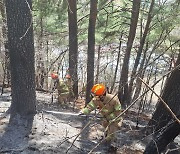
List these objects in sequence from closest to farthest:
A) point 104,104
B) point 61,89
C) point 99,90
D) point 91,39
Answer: point 99,90
point 104,104
point 91,39
point 61,89

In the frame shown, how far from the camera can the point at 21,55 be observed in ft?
22.5

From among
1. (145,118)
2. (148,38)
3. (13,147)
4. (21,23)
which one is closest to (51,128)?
(13,147)

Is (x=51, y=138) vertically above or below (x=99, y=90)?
below

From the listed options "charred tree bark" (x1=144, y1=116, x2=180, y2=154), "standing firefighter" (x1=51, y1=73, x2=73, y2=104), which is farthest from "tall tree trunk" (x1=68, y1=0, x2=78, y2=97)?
"charred tree bark" (x1=144, y1=116, x2=180, y2=154)

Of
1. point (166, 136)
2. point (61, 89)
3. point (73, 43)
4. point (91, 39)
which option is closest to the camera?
point (166, 136)

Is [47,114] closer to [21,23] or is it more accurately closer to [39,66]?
[21,23]

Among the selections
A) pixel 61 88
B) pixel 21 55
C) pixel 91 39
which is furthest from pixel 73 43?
pixel 21 55

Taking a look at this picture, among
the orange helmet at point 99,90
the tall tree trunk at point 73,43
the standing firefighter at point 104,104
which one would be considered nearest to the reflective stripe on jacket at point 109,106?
the standing firefighter at point 104,104

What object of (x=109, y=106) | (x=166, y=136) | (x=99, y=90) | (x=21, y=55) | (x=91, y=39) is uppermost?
(x=91, y=39)

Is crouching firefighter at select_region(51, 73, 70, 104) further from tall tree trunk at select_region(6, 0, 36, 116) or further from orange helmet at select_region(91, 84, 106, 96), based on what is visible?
orange helmet at select_region(91, 84, 106, 96)

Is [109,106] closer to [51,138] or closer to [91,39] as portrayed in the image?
[51,138]

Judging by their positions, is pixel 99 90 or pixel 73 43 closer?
pixel 99 90

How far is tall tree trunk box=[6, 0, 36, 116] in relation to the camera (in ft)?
21.7

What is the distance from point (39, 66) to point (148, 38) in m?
7.02
